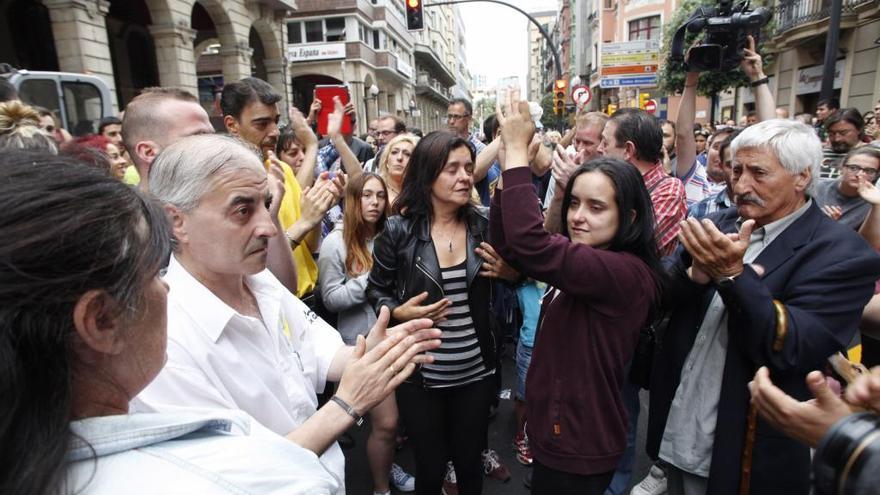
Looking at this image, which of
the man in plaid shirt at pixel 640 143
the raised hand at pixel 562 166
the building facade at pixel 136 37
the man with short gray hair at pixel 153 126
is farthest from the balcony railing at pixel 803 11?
the man with short gray hair at pixel 153 126

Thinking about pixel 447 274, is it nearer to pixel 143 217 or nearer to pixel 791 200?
pixel 791 200

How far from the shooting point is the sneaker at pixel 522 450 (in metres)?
3.31

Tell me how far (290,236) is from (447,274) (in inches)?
37.5

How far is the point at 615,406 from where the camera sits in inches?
74.7

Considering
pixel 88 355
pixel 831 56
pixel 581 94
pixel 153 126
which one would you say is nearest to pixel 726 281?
pixel 88 355

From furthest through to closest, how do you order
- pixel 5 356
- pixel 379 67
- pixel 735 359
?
pixel 379 67 → pixel 735 359 → pixel 5 356

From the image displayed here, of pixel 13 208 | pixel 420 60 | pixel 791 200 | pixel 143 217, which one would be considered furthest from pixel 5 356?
pixel 420 60

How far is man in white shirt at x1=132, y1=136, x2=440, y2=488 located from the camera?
1319 mm

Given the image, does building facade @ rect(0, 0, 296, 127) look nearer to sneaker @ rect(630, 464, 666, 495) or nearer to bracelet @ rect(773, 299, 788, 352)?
sneaker @ rect(630, 464, 666, 495)

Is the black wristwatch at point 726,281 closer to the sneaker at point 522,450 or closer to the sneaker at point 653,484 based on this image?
the sneaker at point 653,484

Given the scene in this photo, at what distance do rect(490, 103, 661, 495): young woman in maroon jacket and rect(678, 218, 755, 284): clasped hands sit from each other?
0.22 m

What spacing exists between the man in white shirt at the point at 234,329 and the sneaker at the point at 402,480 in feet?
5.95

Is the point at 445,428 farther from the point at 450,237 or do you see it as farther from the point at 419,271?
the point at 450,237

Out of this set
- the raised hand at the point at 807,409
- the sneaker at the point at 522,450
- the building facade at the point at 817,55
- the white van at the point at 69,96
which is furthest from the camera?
the building facade at the point at 817,55
